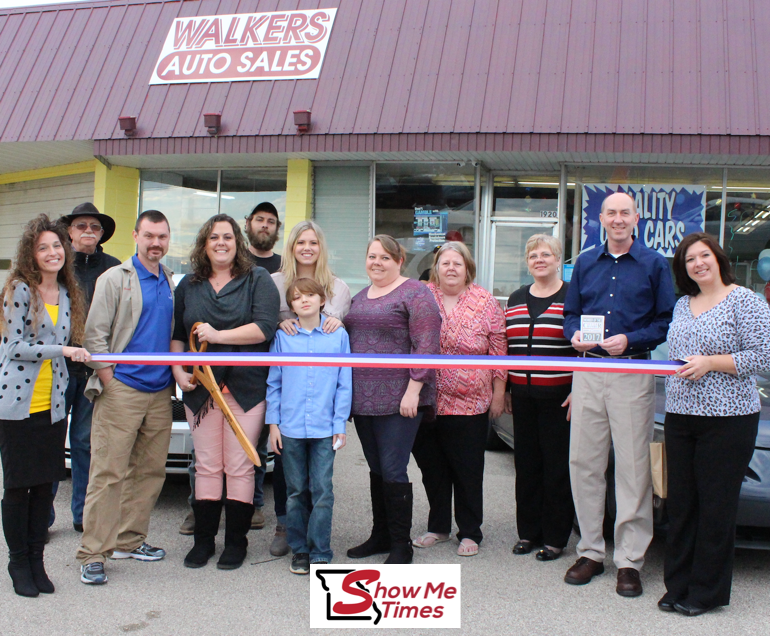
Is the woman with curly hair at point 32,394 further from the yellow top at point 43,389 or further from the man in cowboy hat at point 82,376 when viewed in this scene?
the man in cowboy hat at point 82,376

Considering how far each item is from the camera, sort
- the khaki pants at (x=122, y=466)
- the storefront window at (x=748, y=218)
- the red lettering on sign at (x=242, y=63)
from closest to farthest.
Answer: the khaki pants at (x=122, y=466), the storefront window at (x=748, y=218), the red lettering on sign at (x=242, y=63)

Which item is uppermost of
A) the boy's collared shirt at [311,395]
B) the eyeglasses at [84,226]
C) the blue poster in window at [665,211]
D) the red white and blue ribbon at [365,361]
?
the blue poster in window at [665,211]

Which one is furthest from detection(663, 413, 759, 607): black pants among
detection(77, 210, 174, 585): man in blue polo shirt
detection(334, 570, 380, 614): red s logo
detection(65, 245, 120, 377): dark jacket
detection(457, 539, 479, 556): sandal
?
detection(65, 245, 120, 377): dark jacket

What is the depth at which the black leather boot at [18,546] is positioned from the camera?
3.77 meters

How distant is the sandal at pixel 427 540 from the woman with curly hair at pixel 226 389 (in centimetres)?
111

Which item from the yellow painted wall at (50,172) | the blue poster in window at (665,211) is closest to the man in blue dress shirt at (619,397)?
the blue poster in window at (665,211)

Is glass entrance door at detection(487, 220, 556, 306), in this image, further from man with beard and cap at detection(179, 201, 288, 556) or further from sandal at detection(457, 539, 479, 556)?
sandal at detection(457, 539, 479, 556)

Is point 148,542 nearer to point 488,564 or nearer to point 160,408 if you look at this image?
point 160,408

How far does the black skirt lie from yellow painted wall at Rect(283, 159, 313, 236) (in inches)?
310

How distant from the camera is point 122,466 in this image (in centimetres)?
420

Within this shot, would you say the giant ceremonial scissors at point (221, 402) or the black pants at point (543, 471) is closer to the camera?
the giant ceremonial scissors at point (221, 402)

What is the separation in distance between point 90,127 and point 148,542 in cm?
839

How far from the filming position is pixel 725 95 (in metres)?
9.41

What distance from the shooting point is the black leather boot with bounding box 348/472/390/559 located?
4.46 meters
